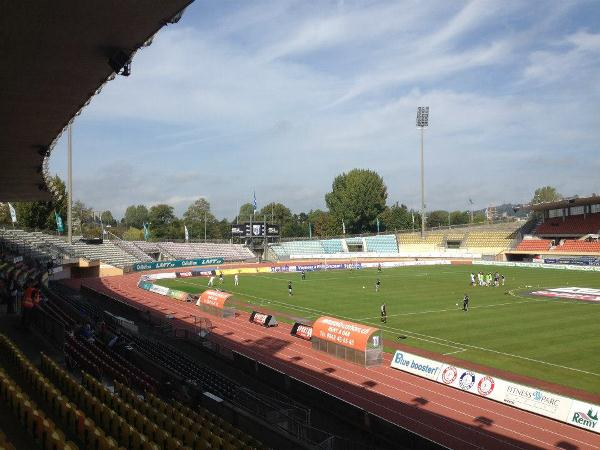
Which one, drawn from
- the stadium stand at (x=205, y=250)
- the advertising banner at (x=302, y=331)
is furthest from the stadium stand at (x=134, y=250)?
the advertising banner at (x=302, y=331)

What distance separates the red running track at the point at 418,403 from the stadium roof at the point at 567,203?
60537mm

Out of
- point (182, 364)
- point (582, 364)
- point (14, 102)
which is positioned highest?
point (14, 102)

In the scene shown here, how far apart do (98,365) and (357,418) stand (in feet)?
25.4

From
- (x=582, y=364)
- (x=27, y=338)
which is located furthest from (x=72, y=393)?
(x=582, y=364)

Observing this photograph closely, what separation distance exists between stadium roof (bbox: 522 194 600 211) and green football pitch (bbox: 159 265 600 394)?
16.2 metres

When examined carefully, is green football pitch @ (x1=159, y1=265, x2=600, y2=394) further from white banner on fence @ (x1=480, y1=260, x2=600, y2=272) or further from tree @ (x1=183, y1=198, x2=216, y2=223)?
tree @ (x1=183, y1=198, x2=216, y2=223)

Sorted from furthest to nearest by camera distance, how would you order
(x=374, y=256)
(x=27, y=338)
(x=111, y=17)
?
1. (x=374, y=256)
2. (x=27, y=338)
3. (x=111, y=17)

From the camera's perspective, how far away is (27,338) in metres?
16.8

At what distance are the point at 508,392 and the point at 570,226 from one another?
6839cm

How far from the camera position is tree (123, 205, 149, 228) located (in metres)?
189

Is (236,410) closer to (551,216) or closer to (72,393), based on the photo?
(72,393)

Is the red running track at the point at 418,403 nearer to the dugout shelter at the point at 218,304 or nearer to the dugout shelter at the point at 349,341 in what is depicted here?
the dugout shelter at the point at 349,341

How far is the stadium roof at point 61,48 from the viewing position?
Result: 843cm

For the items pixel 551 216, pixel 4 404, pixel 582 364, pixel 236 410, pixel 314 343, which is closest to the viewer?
pixel 4 404
